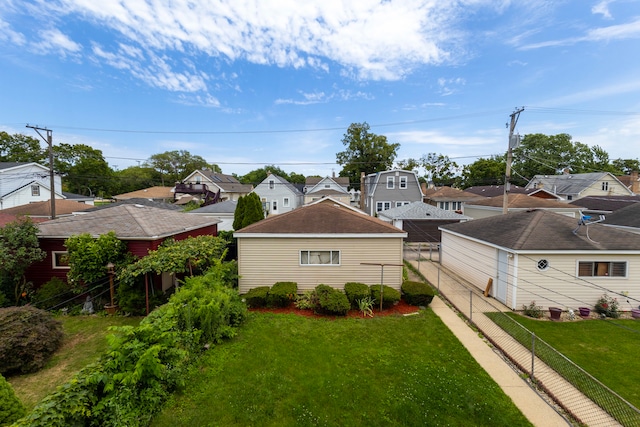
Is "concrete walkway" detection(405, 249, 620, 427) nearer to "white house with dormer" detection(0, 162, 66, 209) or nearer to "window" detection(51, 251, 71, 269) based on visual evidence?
"window" detection(51, 251, 71, 269)

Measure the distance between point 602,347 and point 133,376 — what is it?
1173cm

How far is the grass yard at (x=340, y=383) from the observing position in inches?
201

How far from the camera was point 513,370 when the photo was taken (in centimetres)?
672

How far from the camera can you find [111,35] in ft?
47.4

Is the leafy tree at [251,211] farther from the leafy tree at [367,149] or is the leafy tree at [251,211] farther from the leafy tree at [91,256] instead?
the leafy tree at [367,149]

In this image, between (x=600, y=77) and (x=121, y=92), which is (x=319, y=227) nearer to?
(x=600, y=77)

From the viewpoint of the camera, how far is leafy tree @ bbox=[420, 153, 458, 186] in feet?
204

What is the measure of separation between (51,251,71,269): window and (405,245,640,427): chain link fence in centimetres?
1570

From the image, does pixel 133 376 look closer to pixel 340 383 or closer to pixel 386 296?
pixel 340 383

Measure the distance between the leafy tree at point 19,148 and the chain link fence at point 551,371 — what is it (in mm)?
69615

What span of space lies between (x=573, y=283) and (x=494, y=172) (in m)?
55.7

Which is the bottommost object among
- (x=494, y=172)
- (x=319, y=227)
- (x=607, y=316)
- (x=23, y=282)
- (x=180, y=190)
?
(x=607, y=316)

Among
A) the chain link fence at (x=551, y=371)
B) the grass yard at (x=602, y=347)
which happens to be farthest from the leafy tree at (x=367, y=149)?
the grass yard at (x=602, y=347)

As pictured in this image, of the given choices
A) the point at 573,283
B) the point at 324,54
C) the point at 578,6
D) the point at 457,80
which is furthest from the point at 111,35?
the point at 573,283
